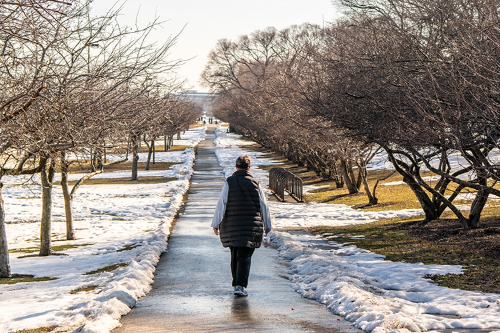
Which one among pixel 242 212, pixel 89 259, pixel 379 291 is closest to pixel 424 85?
pixel 379 291

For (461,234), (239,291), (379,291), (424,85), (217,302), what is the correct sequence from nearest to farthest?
(217,302)
(239,291)
(379,291)
(424,85)
(461,234)

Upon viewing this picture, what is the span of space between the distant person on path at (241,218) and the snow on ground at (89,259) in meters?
1.38

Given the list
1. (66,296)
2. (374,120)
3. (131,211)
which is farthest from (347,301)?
(131,211)

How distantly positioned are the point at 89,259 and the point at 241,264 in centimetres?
593

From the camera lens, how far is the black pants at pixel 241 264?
7.95 meters

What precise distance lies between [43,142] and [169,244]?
6563mm

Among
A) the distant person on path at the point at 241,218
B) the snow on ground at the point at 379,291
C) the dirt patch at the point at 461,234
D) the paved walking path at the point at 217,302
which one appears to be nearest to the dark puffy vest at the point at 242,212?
the distant person on path at the point at 241,218

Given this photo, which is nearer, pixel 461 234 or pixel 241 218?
pixel 241 218

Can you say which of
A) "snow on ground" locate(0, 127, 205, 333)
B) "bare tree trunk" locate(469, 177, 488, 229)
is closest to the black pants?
"snow on ground" locate(0, 127, 205, 333)

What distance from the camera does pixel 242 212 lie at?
7.96 m

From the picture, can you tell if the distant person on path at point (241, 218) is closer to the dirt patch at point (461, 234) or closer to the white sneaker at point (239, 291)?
the white sneaker at point (239, 291)

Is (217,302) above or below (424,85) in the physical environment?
below

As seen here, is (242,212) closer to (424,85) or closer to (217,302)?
(217,302)

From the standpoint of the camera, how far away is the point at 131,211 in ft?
75.5
